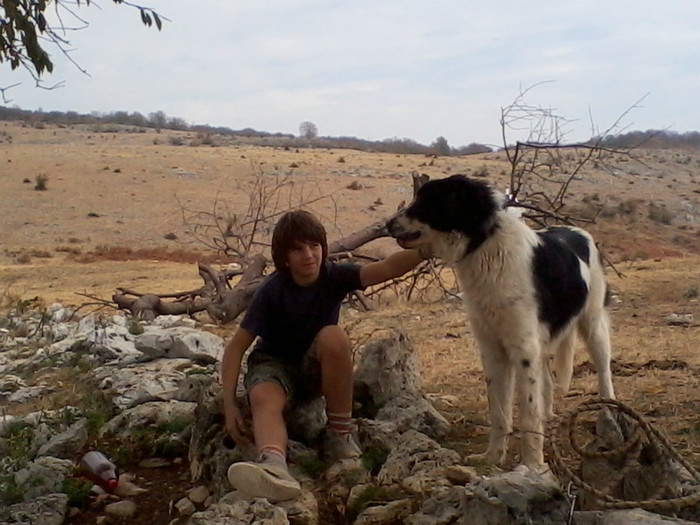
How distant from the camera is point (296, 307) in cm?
453

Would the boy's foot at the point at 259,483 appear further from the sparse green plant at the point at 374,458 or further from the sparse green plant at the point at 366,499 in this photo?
the sparse green plant at the point at 374,458

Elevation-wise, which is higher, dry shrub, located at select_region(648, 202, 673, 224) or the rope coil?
the rope coil

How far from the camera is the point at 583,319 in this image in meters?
5.88

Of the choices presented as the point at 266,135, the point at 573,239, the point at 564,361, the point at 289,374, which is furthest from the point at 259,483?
the point at 266,135

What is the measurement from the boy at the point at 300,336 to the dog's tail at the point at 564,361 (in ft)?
5.31

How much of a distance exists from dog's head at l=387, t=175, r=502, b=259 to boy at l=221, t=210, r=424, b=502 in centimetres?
20

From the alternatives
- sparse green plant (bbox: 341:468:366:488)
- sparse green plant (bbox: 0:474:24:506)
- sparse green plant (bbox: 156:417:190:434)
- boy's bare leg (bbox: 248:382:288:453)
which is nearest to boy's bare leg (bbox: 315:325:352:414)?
boy's bare leg (bbox: 248:382:288:453)

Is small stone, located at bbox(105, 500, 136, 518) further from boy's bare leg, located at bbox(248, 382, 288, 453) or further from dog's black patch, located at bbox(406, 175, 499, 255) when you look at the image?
dog's black patch, located at bbox(406, 175, 499, 255)

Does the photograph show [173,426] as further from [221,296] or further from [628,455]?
[221,296]

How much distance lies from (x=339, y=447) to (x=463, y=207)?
148cm

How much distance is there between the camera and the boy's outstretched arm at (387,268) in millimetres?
4527

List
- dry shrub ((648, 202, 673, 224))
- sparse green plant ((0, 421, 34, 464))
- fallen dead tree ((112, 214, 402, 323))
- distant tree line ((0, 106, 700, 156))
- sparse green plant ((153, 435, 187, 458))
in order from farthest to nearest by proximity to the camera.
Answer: distant tree line ((0, 106, 700, 156)), dry shrub ((648, 202, 673, 224)), fallen dead tree ((112, 214, 402, 323)), sparse green plant ((153, 435, 187, 458)), sparse green plant ((0, 421, 34, 464))

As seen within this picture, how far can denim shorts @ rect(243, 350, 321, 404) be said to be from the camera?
14.7 feet

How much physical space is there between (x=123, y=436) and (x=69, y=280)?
40.4 ft
